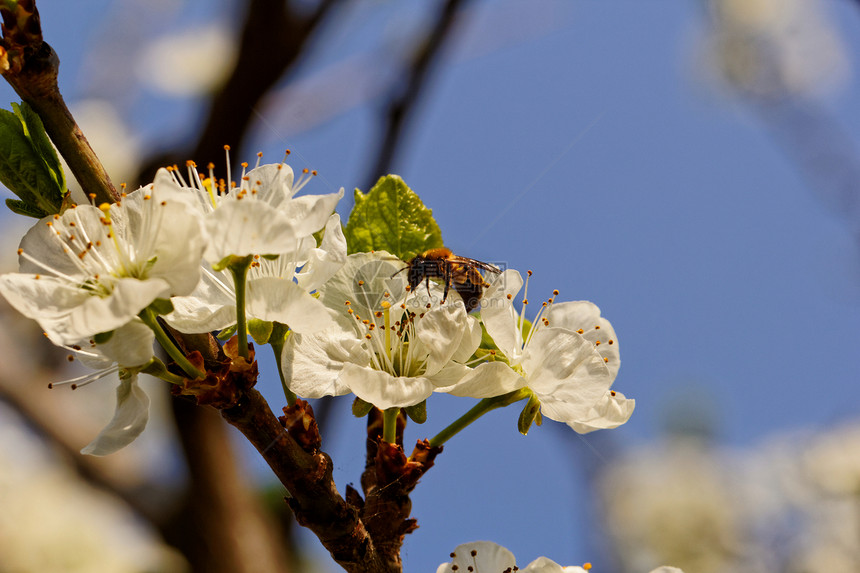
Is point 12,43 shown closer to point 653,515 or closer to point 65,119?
point 65,119

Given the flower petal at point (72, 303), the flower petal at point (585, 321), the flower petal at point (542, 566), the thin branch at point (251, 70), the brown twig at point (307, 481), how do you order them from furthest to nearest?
the thin branch at point (251, 70), the flower petal at point (585, 321), the flower petal at point (542, 566), the brown twig at point (307, 481), the flower petal at point (72, 303)

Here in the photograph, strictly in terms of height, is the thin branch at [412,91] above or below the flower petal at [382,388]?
above

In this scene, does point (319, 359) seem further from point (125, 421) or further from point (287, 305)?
point (125, 421)

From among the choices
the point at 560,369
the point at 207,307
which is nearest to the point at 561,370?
the point at 560,369

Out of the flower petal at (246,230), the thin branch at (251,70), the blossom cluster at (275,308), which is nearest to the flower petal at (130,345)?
the blossom cluster at (275,308)

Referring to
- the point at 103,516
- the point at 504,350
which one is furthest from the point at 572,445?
the point at 103,516

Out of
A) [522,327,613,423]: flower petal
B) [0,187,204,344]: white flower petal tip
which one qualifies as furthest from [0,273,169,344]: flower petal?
[522,327,613,423]: flower petal

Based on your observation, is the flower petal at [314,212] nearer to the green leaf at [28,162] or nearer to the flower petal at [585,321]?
the green leaf at [28,162]
